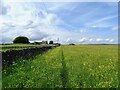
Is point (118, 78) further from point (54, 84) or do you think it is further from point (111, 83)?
point (54, 84)

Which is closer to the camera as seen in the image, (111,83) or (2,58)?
(111,83)

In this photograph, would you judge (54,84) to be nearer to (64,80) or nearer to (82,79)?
(64,80)

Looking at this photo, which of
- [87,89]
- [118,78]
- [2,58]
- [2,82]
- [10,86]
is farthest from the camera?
[2,58]

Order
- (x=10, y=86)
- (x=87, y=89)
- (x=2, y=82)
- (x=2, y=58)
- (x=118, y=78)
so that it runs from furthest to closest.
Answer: (x=2, y=58)
(x=118, y=78)
(x=2, y=82)
(x=10, y=86)
(x=87, y=89)

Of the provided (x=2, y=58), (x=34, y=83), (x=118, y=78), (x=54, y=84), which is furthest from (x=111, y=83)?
(x=2, y=58)

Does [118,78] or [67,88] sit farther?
[118,78]

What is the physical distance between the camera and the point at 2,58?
75.6ft

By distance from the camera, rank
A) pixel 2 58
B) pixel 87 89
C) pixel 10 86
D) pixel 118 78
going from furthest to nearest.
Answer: pixel 2 58 → pixel 118 78 → pixel 10 86 → pixel 87 89

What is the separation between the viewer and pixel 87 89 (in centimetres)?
1323

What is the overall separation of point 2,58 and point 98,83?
33.5 ft

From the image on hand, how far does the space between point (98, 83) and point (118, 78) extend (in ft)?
6.59

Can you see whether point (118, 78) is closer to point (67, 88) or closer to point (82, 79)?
point (82, 79)

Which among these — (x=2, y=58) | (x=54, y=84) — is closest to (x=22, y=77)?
(x=54, y=84)

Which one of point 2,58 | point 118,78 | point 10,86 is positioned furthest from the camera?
point 2,58
